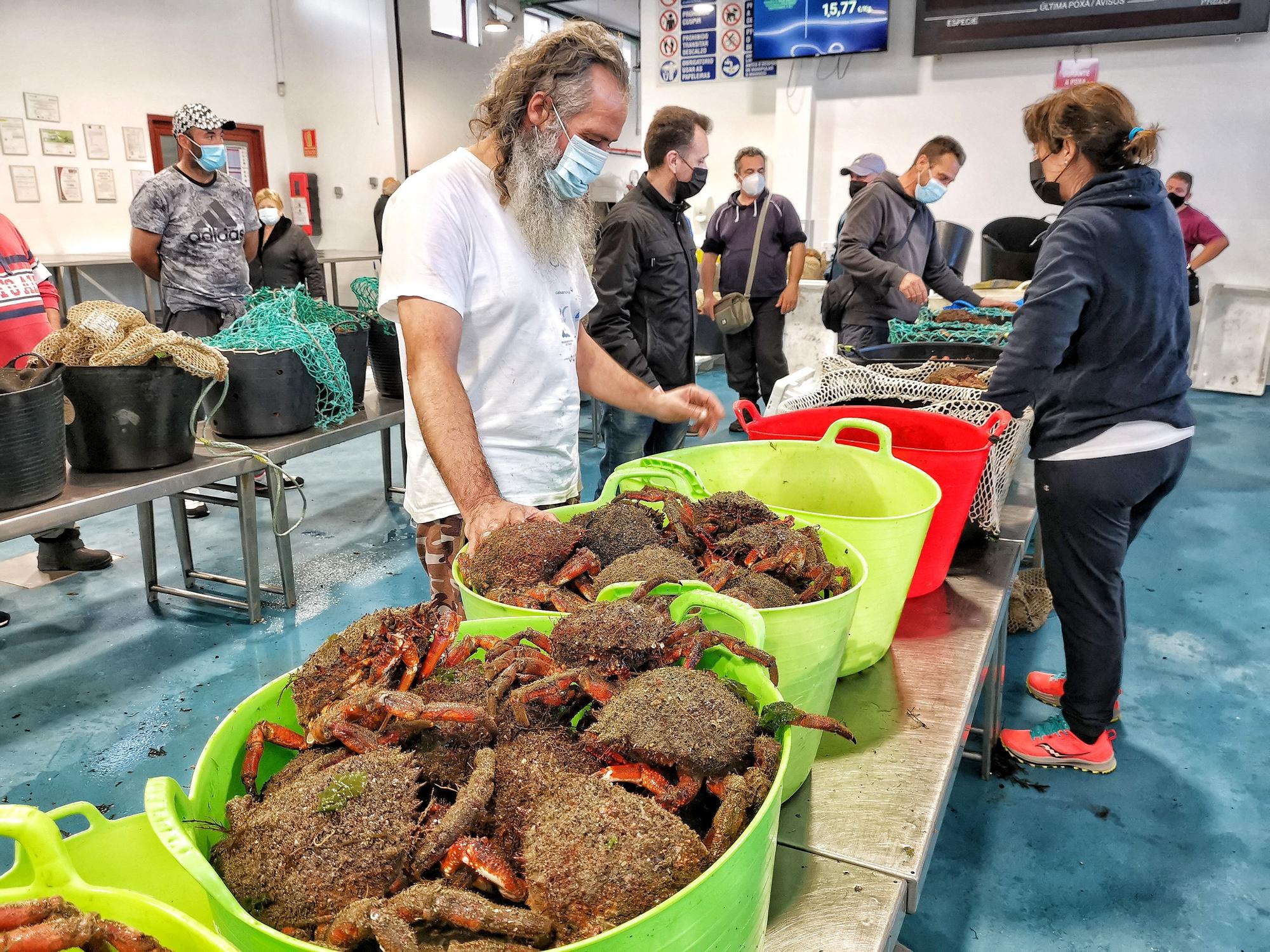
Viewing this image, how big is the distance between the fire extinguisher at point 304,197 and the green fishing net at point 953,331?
949cm

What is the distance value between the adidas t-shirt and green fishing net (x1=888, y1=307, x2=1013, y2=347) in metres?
3.08

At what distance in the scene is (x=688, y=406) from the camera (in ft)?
6.24

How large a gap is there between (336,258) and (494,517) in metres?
9.12

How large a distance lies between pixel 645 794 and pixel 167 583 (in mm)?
3729

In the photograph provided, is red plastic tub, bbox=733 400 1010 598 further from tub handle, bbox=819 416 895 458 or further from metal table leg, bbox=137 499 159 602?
metal table leg, bbox=137 499 159 602

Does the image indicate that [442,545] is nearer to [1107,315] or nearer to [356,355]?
[1107,315]

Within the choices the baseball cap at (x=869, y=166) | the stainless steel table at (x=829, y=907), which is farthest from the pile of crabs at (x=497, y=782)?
the baseball cap at (x=869, y=166)

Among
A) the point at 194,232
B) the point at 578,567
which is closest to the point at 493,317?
the point at 578,567

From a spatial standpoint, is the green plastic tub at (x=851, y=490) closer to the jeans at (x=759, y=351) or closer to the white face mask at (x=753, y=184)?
the jeans at (x=759, y=351)

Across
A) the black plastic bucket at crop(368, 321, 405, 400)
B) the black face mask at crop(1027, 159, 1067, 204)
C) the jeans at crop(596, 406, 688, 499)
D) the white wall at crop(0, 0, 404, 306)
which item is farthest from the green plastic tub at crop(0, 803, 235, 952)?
the white wall at crop(0, 0, 404, 306)

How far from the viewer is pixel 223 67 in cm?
997

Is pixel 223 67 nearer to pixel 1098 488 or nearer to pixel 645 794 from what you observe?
pixel 1098 488

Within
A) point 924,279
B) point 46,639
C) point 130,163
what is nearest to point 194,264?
point 46,639

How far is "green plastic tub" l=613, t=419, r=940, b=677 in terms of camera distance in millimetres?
1354
